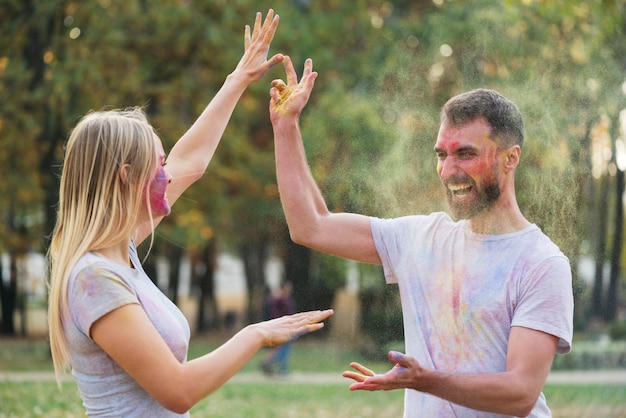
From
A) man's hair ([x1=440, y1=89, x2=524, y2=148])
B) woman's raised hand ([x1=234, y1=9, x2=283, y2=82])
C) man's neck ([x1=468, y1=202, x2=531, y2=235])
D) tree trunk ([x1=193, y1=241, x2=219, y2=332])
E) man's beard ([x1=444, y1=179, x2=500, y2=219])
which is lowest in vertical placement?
tree trunk ([x1=193, y1=241, x2=219, y2=332])

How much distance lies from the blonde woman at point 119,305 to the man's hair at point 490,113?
842mm

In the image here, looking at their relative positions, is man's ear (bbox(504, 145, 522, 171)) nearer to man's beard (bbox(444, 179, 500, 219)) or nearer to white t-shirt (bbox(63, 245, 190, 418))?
man's beard (bbox(444, 179, 500, 219))

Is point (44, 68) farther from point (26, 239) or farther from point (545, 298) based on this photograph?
point (545, 298)

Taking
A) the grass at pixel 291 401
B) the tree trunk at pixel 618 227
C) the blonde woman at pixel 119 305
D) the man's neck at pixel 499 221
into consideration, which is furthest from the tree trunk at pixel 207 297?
the blonde woman at pixel 119 305

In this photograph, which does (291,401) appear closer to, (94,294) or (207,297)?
(94,294)

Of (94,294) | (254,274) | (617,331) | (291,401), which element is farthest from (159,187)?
(254,274)

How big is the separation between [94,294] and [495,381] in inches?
49.0

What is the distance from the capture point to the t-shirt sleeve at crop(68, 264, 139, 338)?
2658 millimetres

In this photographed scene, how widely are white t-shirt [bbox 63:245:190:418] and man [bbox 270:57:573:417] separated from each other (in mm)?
650

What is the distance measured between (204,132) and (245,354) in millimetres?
1218

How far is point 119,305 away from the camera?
2658 mm

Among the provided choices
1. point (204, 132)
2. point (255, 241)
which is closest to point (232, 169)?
point (255, 241)

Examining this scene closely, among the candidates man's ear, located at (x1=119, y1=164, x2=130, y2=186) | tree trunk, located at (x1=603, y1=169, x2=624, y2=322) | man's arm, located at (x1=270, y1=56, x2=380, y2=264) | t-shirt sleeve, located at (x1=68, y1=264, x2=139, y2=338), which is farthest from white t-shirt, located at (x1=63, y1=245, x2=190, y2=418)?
tree trunk, located at (x1=603, y1=169, x2=624, y2=322)

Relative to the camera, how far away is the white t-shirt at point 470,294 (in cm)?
300
